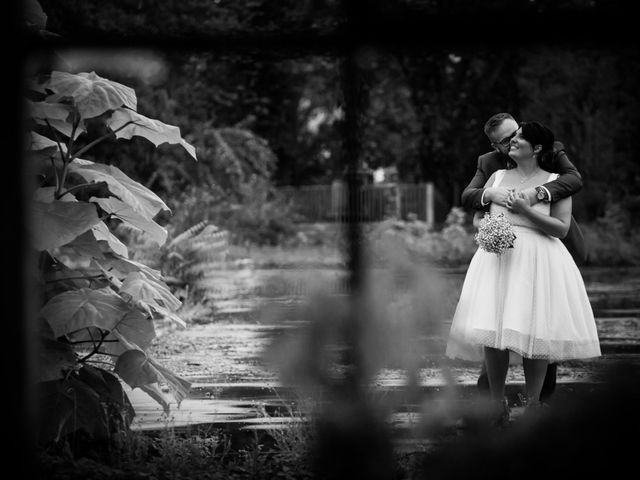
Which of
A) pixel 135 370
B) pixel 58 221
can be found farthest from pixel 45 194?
pixel 135 370

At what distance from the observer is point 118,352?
4.14 metres

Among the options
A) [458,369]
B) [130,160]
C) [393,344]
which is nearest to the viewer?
[393,344]

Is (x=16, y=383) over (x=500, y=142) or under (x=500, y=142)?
under

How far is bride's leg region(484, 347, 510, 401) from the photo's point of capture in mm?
4730

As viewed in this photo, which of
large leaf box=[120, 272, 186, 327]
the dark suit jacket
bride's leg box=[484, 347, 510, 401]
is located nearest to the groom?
the dark suit jacket

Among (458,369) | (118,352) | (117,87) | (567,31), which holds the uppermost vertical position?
(117,87)

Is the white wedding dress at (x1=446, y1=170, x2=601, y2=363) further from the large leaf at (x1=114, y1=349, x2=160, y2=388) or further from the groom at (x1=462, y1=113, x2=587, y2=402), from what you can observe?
the large leaf at (x1=114, y1=349, x2=160, y2=388)

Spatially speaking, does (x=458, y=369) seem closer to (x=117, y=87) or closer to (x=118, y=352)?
(x=118, y=352)

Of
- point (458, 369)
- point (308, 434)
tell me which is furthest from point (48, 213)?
point (458, 369)

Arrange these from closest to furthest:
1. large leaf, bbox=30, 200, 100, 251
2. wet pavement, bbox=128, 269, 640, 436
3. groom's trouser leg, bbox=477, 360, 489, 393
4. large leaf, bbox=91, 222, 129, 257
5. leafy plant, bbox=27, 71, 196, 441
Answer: wet pavement, bbox=128, 269, 640, 436
large leaf, bbox=30, 200, 100, 251
leafy plant, bbox=27, 71, 196, 441
large leaf, bbox=91, 222, 129, 257
groom's trouser leg, bbox=477, 360, 489, 393

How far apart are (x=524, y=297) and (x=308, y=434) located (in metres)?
1.40

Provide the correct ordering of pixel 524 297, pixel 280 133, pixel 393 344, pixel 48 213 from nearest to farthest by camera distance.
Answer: pixel 393 344
pixel 48 213
pixel 524 297
pixel 280 133

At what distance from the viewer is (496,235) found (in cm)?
446

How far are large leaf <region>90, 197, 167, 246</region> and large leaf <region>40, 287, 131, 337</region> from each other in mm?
363
